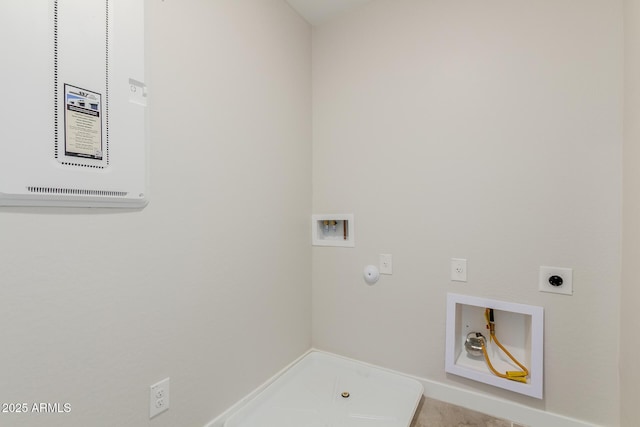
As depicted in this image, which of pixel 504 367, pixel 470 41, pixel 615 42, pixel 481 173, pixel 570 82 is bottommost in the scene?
pixel 504 367

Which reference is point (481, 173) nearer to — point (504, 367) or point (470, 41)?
point (470, 41)

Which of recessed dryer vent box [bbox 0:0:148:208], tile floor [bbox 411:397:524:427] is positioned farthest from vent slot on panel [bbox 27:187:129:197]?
tile floor [bbox 411:397:524:427]

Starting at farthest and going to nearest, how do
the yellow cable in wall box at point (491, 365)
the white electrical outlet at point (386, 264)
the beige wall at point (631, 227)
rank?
1. the white electrical outlet at point (386, 264)
2. the yellow cable in wall box at point (491, 365)
3. the beige wall at point (631, 227)

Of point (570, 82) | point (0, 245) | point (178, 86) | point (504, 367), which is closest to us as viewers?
point (0, 245)

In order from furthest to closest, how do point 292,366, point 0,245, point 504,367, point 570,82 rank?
point 292,366 → point 504,367 → point 570,82 → point 0,245

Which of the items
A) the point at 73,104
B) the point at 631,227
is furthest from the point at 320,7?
the point at 631,227

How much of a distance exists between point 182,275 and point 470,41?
5.52ft

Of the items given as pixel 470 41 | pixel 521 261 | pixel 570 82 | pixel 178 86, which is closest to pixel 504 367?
pixel 521 261

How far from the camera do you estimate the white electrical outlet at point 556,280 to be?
1203 millimetres

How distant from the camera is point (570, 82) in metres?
1.20

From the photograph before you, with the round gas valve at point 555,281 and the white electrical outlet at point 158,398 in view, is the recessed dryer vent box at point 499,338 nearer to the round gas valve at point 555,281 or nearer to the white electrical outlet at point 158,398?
the round gas valve at point 555,281

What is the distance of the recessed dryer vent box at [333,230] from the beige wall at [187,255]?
0.10 m

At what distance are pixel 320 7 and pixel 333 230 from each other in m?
1.34

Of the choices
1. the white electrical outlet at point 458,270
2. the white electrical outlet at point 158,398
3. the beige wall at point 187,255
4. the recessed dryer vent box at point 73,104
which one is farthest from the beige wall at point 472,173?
the recessed dryer vent box at point 73,104
